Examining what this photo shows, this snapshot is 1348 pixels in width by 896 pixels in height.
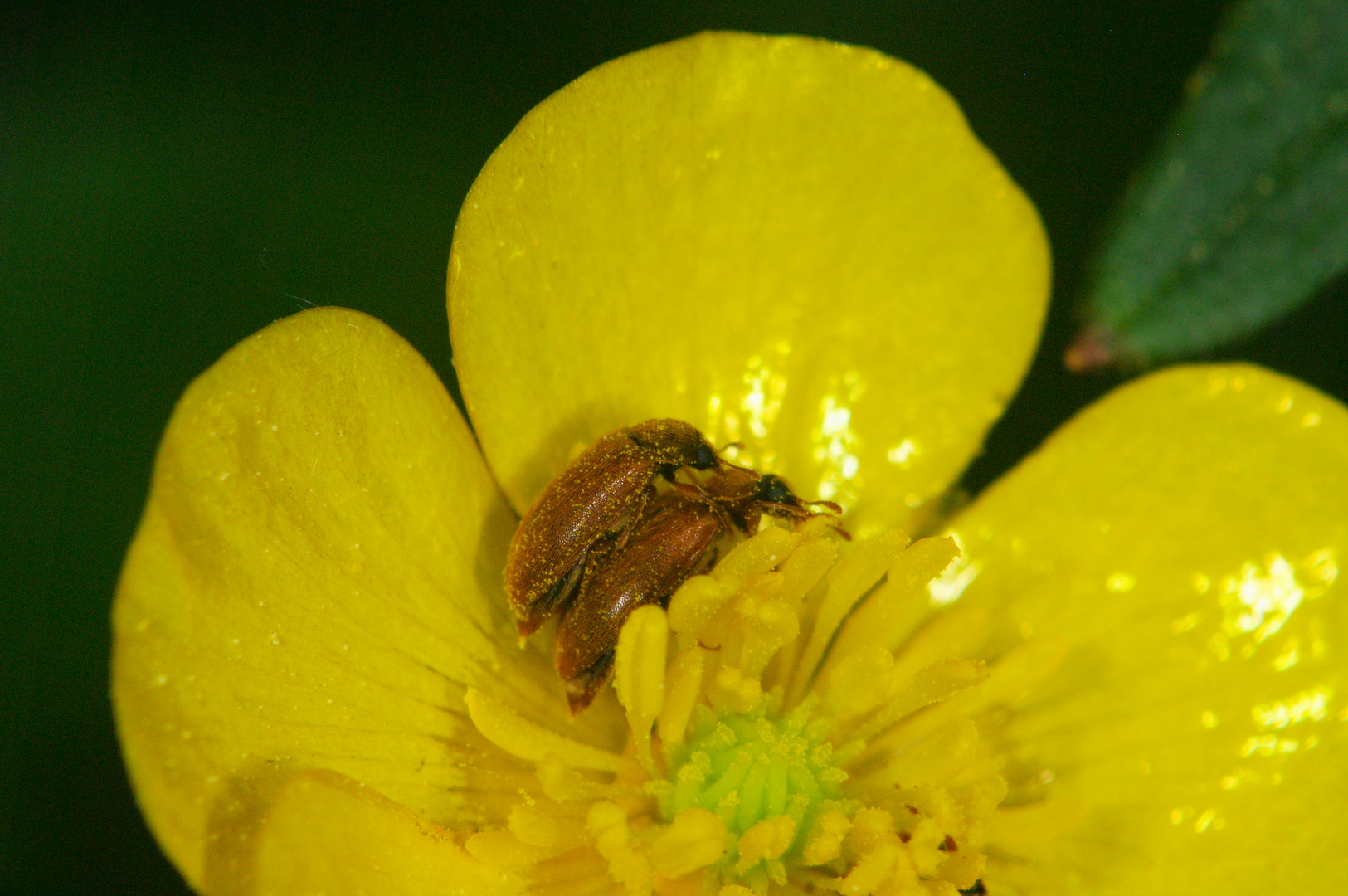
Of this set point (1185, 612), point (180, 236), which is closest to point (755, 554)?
point (1185, 612)

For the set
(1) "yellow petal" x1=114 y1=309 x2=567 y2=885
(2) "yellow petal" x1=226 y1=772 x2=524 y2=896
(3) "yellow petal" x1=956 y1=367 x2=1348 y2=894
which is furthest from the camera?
(3) "yellow petal" x1=956 y1=367 x2=1348 y2=894

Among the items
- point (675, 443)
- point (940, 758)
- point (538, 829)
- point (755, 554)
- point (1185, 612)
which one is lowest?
point (1185, 612)

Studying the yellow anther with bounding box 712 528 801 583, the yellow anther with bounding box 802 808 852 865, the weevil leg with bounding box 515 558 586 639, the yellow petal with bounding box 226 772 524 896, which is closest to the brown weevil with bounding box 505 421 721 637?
the weevil leg with bounding box 515 558 586 639

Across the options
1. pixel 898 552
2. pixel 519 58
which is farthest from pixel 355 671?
pixel 519 58

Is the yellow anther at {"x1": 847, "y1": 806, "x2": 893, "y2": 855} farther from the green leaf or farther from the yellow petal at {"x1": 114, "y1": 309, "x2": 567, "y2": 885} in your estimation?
the green leaf

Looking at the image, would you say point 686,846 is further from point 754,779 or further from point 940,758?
point 940,758

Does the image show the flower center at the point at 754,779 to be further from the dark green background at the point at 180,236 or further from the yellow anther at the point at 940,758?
the dark green background at the point at 180,236

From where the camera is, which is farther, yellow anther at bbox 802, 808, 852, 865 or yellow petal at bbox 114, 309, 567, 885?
yellow anther at bbox 802, 808, 852, 865
